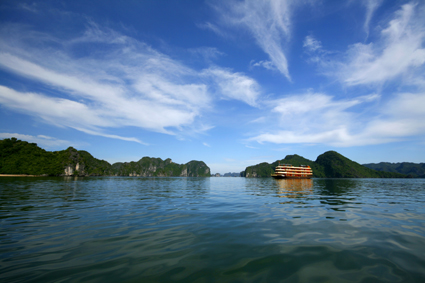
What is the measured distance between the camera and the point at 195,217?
10.3 metres

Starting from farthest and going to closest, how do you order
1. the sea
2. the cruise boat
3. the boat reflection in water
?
the cruise boat
the boat reflection in water
the sea

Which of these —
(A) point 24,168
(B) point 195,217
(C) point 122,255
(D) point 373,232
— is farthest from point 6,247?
(A) point 24,168

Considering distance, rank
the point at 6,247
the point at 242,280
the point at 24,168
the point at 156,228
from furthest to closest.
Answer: the point at 24,168 → the point at 156,228 → the point at 6,247 → the point at 242,280

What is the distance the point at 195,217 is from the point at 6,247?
7.39m

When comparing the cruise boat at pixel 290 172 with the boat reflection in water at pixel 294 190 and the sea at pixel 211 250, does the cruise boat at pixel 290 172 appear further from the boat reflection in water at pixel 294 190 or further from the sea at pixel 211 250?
the sea at pixel 211 250

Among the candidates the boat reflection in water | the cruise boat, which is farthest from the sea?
the cruise boat

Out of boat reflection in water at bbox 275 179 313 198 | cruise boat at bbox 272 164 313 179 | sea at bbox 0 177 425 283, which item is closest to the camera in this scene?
sea at bbox 0 177 425 283

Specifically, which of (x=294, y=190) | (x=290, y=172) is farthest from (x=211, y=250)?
(x=290, y=172)

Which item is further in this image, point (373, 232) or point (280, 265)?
point (373, 232)

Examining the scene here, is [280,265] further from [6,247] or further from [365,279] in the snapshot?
[6,247]

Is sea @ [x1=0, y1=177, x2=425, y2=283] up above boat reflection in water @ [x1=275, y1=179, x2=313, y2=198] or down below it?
above

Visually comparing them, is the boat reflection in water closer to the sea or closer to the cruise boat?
the sea

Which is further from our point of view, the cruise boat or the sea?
the cruise boat

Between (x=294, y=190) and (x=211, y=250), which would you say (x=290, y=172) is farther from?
(x=211, y=250)
